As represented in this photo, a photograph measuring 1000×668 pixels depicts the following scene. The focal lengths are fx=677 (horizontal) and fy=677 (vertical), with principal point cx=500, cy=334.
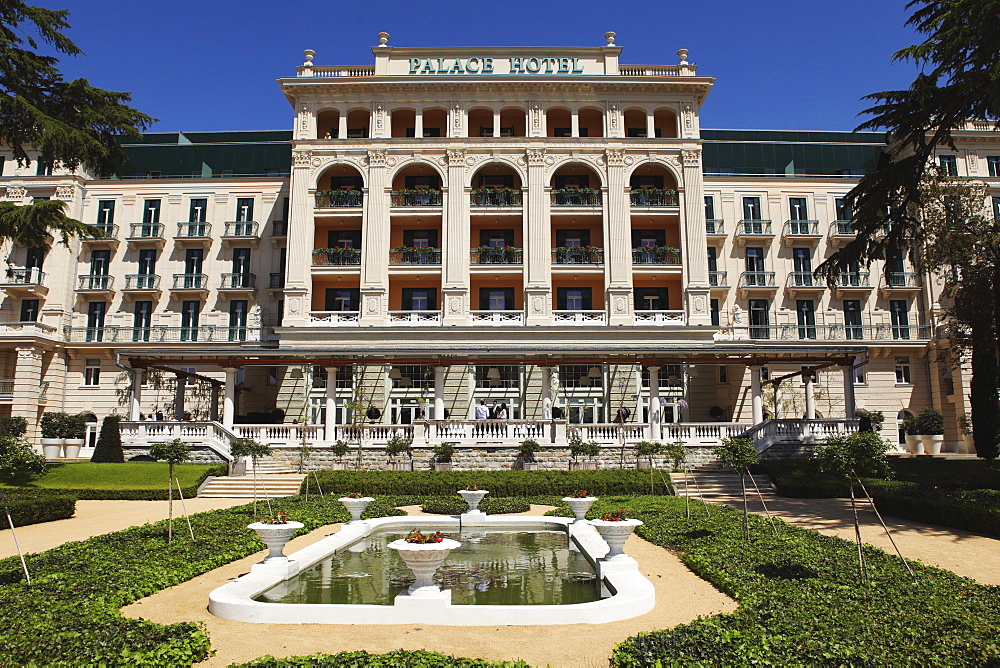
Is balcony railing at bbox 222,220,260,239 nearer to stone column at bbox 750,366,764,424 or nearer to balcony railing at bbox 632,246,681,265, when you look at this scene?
balcony railing at bbox 632,246,681,265

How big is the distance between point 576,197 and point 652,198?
4.62 metres

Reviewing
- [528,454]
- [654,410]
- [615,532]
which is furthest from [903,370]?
[615,532]

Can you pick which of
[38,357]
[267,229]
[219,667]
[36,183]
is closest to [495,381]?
[267,229]

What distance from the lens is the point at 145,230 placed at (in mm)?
45688

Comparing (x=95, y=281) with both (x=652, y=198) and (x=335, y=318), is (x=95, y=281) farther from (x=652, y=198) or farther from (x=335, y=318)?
(x=652, y=198)

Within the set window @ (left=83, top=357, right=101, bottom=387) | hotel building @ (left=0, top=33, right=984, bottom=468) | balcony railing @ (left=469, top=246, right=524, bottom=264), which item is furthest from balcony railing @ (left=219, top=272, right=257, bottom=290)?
balcony railing @ (left=469, top=246, right=524, bottom=264)

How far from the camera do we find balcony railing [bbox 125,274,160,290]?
1768 inches

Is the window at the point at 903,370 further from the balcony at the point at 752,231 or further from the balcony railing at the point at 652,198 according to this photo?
the balcony railing at the point at 652,198

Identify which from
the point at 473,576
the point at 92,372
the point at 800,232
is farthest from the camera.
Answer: the point at 800,232

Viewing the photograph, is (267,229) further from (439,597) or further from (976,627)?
(976,627)

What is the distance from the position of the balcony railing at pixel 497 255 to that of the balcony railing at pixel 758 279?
591 inches

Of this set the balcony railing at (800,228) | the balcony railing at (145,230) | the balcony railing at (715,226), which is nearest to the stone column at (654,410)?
the balcony railing at (715,226)

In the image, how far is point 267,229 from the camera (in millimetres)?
45469

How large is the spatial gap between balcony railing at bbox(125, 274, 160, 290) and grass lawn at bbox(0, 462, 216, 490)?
20.3 meters
